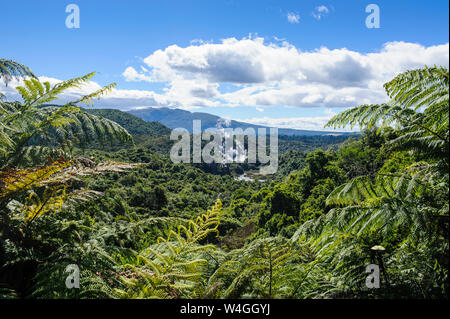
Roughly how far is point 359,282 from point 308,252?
60 centimetres

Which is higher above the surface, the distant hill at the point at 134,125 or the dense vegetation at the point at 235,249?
the distant hill at the point at 134,125

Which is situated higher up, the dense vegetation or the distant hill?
the distant hill

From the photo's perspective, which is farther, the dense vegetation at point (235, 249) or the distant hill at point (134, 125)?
the distant hill at point (134, 125)

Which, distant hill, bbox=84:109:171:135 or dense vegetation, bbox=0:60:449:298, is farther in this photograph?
distant hill, bbox=84:109:171:135

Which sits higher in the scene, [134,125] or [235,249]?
[134,125]

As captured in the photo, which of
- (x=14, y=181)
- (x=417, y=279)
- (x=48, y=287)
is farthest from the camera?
(x=417, y=279)

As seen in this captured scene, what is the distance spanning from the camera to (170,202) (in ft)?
157

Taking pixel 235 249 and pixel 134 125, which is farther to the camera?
pixel 134 125

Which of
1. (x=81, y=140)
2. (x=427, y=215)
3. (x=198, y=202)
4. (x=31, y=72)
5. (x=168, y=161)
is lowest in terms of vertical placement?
(x=198, y=202)

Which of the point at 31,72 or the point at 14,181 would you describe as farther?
the point at 31,72
